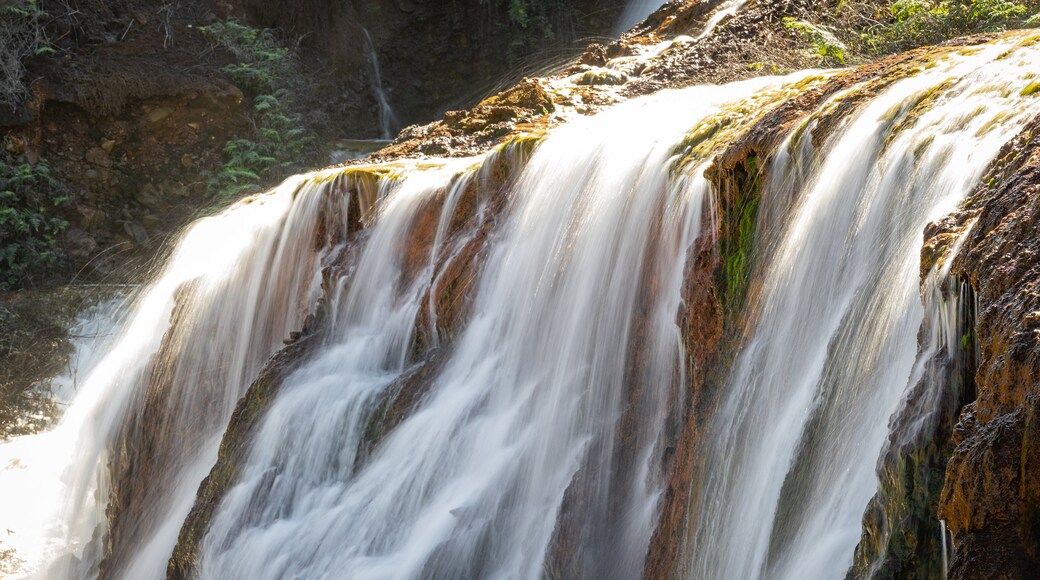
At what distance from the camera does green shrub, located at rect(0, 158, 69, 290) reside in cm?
1359

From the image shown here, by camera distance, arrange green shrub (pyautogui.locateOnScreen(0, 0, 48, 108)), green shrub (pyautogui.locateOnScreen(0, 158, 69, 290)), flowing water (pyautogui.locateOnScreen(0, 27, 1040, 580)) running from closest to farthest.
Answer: flowing water (pyautogui.locateOnScreen(0, 27, 1040, 580)) < green shrub (pyautogui.locateOnScreen(0, 158, 69, 290)) < green shrub (pyautogui.locateOnScreen(0, 0, 48, 108))

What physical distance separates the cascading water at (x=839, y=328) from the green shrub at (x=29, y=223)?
11.6m

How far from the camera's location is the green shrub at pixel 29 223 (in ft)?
44.6

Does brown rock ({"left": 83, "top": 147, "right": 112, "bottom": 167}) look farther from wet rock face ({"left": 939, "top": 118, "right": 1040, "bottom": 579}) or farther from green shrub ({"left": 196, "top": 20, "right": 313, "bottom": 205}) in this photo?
wet rock face ({"left": 939, "top": 118, "right": 1040, "bottom": 579})

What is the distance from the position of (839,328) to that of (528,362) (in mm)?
2255

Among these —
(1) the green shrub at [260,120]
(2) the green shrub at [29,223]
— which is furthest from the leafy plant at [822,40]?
(2) the green shrub at [29,223]

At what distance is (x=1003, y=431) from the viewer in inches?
99.9

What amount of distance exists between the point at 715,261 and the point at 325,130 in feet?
40.2

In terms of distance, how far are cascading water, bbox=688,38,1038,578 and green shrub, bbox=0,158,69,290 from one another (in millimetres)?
11584

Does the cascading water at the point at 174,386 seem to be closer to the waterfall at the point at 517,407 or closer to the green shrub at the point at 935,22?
the waterfall at the point at 517,407

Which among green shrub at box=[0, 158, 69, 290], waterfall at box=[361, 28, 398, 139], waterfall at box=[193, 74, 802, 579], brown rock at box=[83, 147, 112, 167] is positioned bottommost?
waterfall at box=[193, 74, 802, 579]

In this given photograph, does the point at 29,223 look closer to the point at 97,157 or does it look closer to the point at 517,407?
the point at 97,157

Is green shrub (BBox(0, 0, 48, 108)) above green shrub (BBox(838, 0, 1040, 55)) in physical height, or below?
above

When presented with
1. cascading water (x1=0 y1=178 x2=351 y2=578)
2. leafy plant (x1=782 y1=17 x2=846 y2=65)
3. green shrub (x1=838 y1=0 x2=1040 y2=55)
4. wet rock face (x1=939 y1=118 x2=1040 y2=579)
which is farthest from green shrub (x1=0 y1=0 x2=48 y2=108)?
wet rock face (x1=939 y1=118 x2=1040 y2=579)
